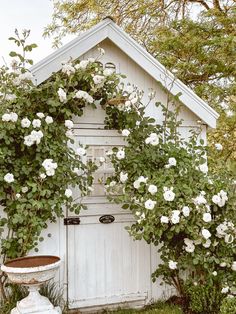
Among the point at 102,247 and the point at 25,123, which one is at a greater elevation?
the point at 25,123

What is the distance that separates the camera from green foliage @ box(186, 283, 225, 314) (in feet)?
14.7

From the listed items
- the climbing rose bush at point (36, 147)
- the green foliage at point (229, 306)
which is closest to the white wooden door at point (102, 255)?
the climbing rose bush at point (36, 147)

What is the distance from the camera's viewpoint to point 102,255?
4.85 meters

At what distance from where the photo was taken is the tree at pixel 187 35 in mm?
8008

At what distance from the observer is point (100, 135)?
4906 millimetres

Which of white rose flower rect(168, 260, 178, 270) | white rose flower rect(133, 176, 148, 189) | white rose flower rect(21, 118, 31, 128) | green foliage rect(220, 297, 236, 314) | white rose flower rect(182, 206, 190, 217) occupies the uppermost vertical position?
white rose flower rect(21, 118, 31, 128)

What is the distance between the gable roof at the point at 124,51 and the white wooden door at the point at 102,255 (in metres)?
0.88

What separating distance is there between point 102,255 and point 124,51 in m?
2.55

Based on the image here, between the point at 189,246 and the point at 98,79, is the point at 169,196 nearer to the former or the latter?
the point at 189,246

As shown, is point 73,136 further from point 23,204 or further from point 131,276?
point 131,276

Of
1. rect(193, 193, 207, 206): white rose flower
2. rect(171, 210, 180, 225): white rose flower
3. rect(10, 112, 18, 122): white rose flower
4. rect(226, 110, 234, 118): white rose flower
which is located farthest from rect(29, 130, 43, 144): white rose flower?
rect(226, 110, 234, 118): white rose flower

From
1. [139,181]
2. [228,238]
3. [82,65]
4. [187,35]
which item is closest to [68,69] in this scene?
[82,65]

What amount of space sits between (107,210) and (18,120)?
5.20 feet

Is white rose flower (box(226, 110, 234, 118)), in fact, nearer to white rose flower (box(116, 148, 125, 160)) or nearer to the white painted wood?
the white painted wood
